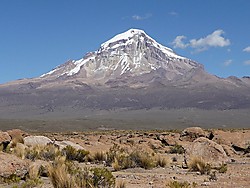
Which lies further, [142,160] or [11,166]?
[142,160]

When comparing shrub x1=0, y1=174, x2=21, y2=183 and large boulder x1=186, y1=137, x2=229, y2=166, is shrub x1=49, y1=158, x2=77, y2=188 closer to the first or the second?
shrub x1=0, y1=174, x2=21, y2=183

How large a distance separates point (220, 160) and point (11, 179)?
1009 cm

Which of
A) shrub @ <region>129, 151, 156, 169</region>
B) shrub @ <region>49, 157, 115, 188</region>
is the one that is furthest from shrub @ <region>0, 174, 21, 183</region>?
shrub @ <region>129, 151, 156, 169</region>

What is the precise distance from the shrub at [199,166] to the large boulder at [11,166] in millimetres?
6382

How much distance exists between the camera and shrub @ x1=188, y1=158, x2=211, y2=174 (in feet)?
51.2

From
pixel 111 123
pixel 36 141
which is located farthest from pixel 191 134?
pixel 111 123

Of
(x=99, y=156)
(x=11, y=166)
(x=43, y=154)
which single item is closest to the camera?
(x=11, y=166)

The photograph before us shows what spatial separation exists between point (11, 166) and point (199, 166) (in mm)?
6889

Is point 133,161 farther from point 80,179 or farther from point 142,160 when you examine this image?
point 80,179

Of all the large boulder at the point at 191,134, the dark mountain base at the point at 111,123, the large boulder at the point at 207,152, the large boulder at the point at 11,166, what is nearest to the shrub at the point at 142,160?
the large boulder at the point at 207,152

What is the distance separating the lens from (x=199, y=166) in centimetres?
1563

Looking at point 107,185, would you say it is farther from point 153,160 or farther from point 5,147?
point 5,147

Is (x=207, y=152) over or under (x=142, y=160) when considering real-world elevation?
over

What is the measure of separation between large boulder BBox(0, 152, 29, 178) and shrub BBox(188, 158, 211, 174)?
6382mm
